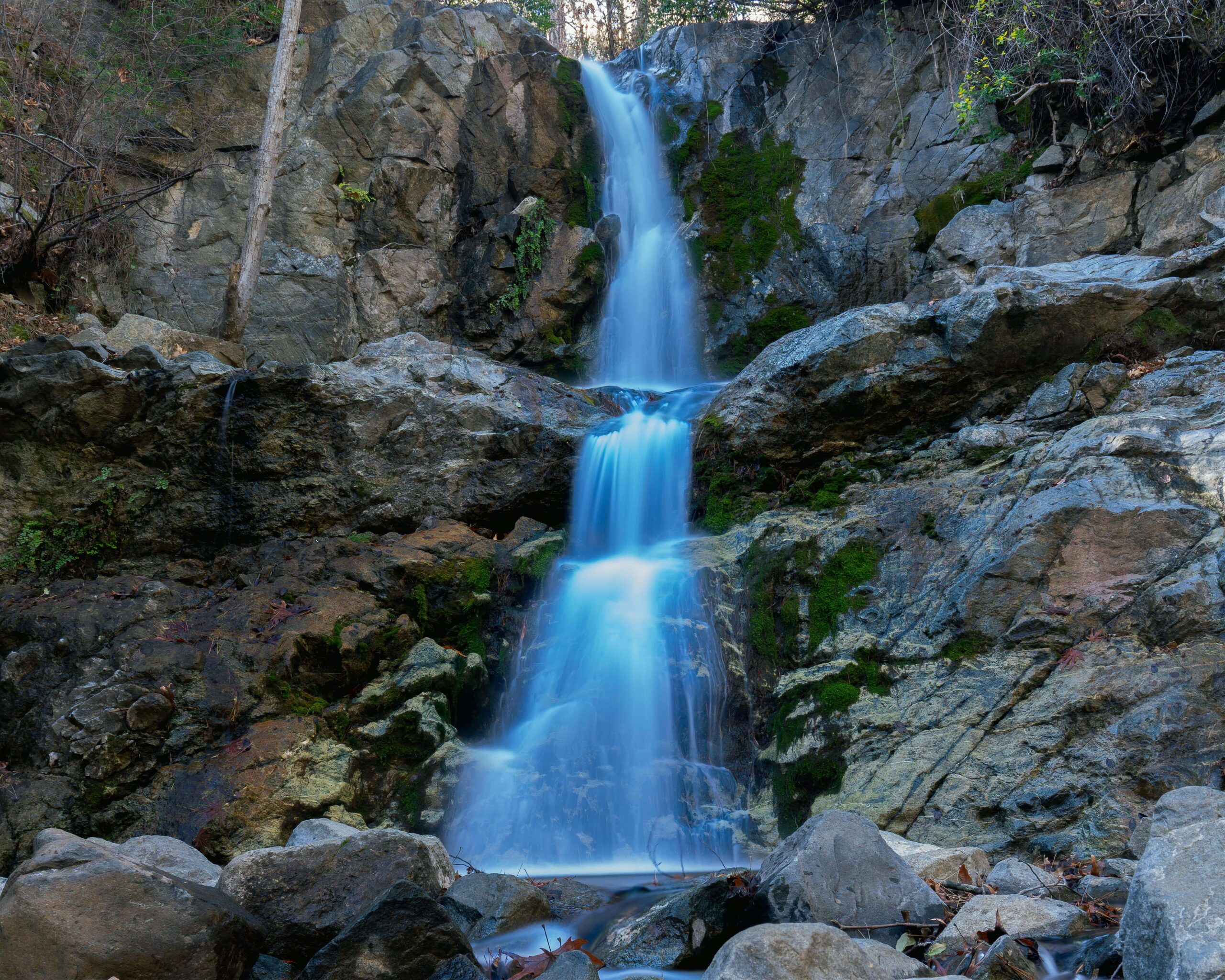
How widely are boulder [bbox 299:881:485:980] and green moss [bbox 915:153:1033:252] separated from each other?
1080cm

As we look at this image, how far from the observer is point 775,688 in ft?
21.3

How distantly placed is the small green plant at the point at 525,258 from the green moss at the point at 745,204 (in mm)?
2693

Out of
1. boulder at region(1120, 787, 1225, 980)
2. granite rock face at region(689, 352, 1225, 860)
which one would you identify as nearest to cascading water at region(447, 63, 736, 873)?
granite rock face at region(689, 352, 1225, 860)

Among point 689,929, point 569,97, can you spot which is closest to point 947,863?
point 689,929

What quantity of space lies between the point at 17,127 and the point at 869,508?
448 inches

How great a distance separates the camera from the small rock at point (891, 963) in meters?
2.78

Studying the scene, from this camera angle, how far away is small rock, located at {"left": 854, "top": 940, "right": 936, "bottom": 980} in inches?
110

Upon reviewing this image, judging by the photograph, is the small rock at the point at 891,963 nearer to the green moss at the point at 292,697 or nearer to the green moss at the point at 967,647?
the green moss at the point at 967,647

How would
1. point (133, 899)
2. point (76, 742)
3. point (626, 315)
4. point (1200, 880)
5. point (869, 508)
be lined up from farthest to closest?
point (626, 315) < point (869, 508) < point (76, 742) < point (133, 899) < point (1200, 880)

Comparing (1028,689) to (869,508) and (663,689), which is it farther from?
(663,689)

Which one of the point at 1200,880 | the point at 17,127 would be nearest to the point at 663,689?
the point at 1200,880

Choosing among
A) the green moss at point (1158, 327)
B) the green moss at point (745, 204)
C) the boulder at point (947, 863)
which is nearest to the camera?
the boulder at point (947, 863)

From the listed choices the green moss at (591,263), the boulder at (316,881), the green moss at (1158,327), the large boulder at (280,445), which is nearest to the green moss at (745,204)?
the green moss at (591,263)

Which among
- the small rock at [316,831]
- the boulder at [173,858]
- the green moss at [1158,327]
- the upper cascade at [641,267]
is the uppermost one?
the upper cascade at [641,267]
